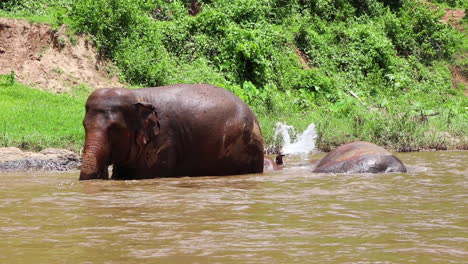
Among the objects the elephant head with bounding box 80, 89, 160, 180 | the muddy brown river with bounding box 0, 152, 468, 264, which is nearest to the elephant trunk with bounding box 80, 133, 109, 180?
the elephant head with bounding box 80, 89, 160, 180

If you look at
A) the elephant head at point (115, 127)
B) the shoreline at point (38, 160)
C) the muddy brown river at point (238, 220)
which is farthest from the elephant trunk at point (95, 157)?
the shoreline at point (38, 160)

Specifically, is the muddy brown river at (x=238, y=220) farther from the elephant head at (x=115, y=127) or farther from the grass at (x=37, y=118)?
the grass at (x=37, y=118)

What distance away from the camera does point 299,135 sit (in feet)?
51.1

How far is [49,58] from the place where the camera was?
18656 millimetres

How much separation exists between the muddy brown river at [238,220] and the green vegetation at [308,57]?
7.09 m

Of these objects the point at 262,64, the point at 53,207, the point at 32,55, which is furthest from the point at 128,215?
the point at 262,64

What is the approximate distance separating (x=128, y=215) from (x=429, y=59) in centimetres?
2541

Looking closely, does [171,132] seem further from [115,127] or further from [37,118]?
[37,118]

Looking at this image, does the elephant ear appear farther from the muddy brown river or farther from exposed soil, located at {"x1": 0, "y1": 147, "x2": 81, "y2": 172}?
exposed soil, located at {"x1": 0, "y1": 147, "x2": 81, "y2": 172}

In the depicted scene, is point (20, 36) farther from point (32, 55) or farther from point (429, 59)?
point (429, 59)

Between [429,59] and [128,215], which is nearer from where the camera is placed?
[128,215]

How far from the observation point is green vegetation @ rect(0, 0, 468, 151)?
1739 centimetres

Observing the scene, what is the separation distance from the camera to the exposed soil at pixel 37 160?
10.9 m

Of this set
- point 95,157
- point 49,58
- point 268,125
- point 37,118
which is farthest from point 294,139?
point 49,58
